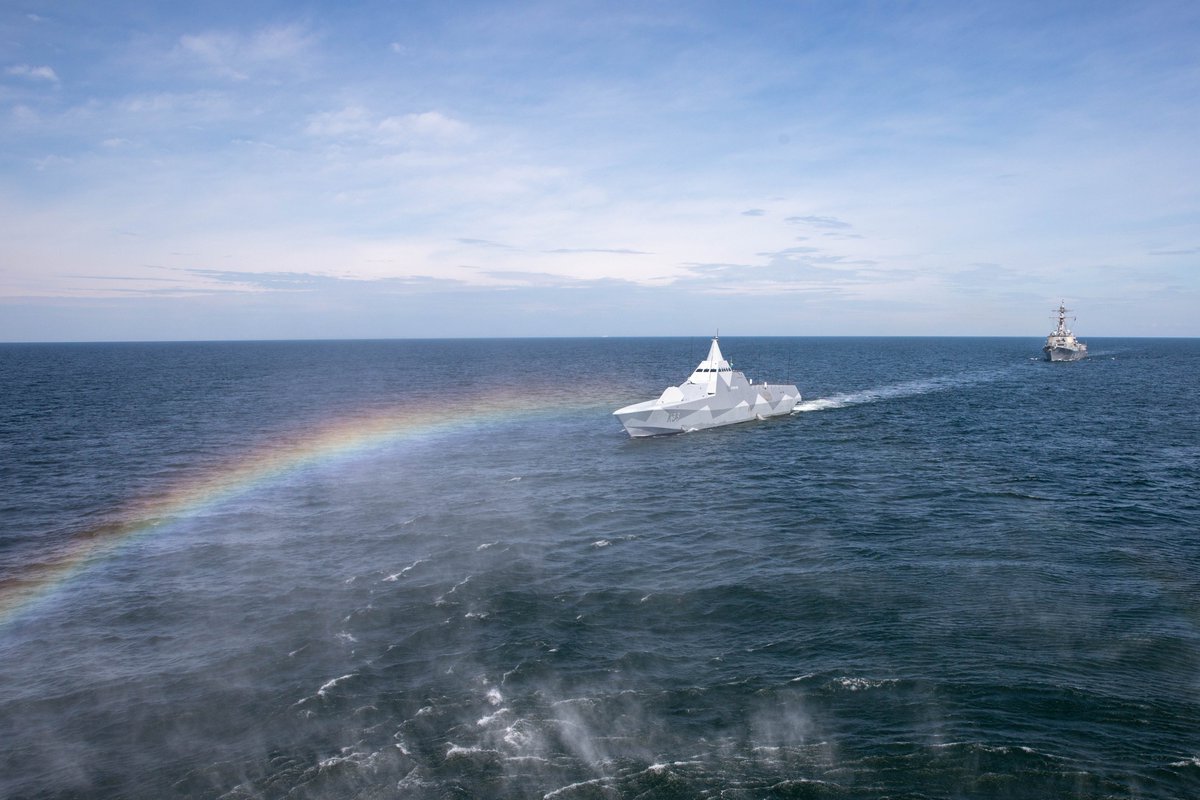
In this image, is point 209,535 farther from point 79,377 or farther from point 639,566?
point 79,377

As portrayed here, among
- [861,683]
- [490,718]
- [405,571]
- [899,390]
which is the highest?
[899,390]

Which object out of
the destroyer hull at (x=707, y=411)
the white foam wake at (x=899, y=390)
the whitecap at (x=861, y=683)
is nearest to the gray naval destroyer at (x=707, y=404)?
the destroyer hull at (x=707, y=411)

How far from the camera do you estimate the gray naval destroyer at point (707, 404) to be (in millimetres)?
81688

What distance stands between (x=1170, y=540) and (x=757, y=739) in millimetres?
35979

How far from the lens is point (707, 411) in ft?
292

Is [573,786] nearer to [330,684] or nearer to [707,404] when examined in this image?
[330,684]

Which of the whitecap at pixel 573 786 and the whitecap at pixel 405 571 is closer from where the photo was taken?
the whitecap at pixel 573 786

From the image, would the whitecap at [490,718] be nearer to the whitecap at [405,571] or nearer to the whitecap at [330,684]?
the whitecap at [330,684]

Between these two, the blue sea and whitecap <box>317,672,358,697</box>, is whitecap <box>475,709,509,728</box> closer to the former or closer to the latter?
the blue sea

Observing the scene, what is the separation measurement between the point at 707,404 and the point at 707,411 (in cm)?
127

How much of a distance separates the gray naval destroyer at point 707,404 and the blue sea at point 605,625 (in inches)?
499

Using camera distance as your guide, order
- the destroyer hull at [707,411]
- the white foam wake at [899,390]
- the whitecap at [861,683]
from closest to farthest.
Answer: the whitecap at [861,683] < the destroyer hull at [707,411] < the white foam wake at [899,390]

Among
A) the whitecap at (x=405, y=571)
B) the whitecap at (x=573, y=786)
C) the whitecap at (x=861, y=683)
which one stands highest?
the whitecap at (x=861, y=683)

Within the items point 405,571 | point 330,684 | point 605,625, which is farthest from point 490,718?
point 405,571
